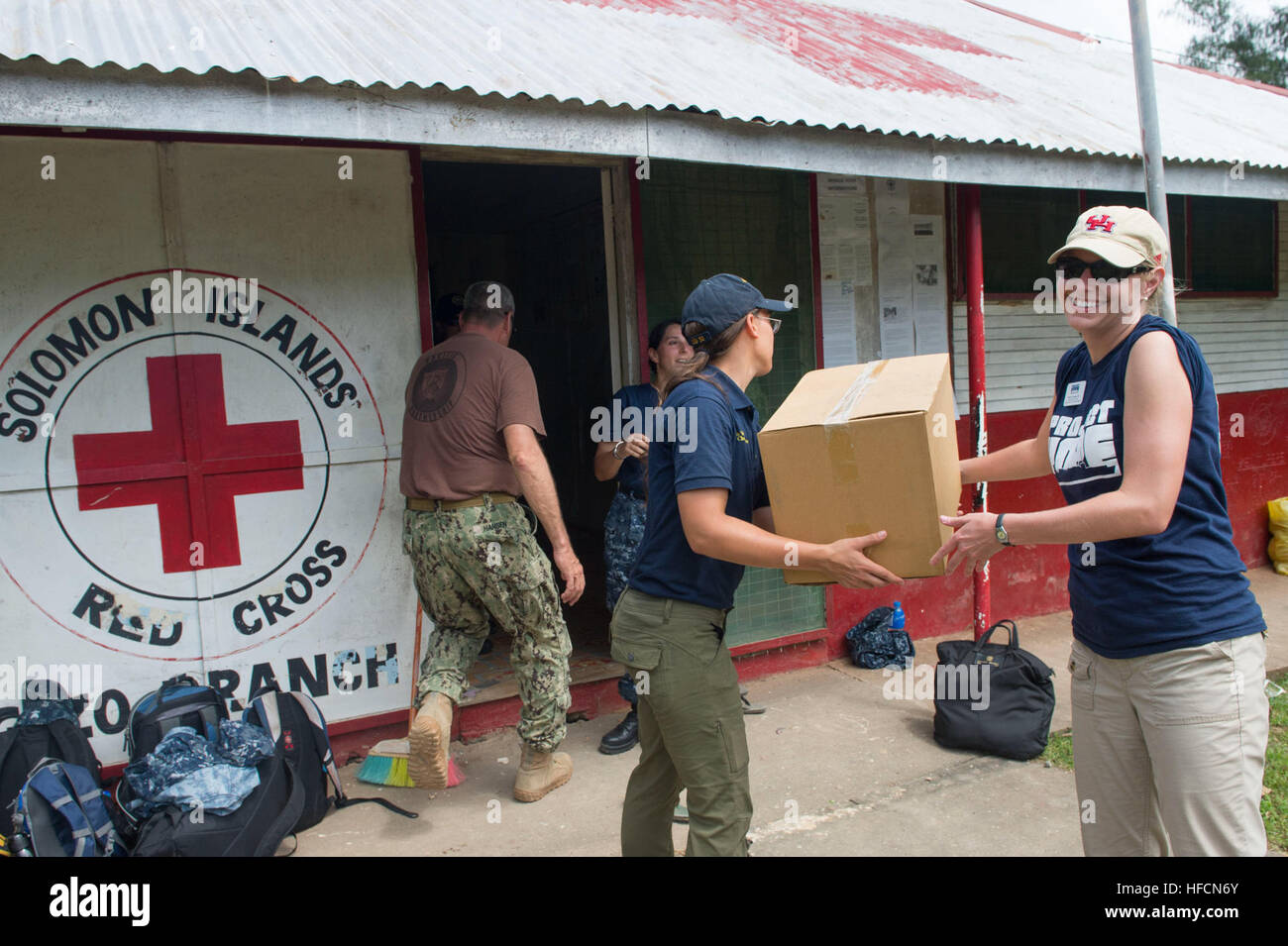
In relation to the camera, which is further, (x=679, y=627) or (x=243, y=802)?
(x=243, y=802)

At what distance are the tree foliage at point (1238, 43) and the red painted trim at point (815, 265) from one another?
23295mm

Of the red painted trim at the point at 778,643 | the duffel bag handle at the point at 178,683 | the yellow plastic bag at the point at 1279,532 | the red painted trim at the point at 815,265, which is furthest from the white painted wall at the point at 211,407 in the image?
the yellow plastic bag at the point at 1279,532

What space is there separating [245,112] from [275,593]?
1.93 meters

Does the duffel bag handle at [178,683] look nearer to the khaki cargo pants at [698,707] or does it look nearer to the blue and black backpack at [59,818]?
the blue and black backpack at [59,818]

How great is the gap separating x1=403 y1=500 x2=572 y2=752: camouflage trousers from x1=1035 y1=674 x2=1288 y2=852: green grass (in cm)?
208

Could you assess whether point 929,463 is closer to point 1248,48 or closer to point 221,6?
point 221,6

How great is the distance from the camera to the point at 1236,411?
7090 mm

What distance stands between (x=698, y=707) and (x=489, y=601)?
61.6 inches

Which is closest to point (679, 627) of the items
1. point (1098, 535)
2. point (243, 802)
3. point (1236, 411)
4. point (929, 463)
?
point (929, 463)

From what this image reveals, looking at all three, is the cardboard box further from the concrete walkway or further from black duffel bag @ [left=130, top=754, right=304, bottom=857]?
black duffel bag @ [left=130, top=754, right=304, bottom=857]

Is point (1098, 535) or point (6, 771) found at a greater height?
point (1098, 535)

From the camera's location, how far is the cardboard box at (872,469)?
2.17 meters

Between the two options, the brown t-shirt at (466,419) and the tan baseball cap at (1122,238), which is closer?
the tan baseball cap at (1122,238)

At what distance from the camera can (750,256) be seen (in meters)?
5.02
